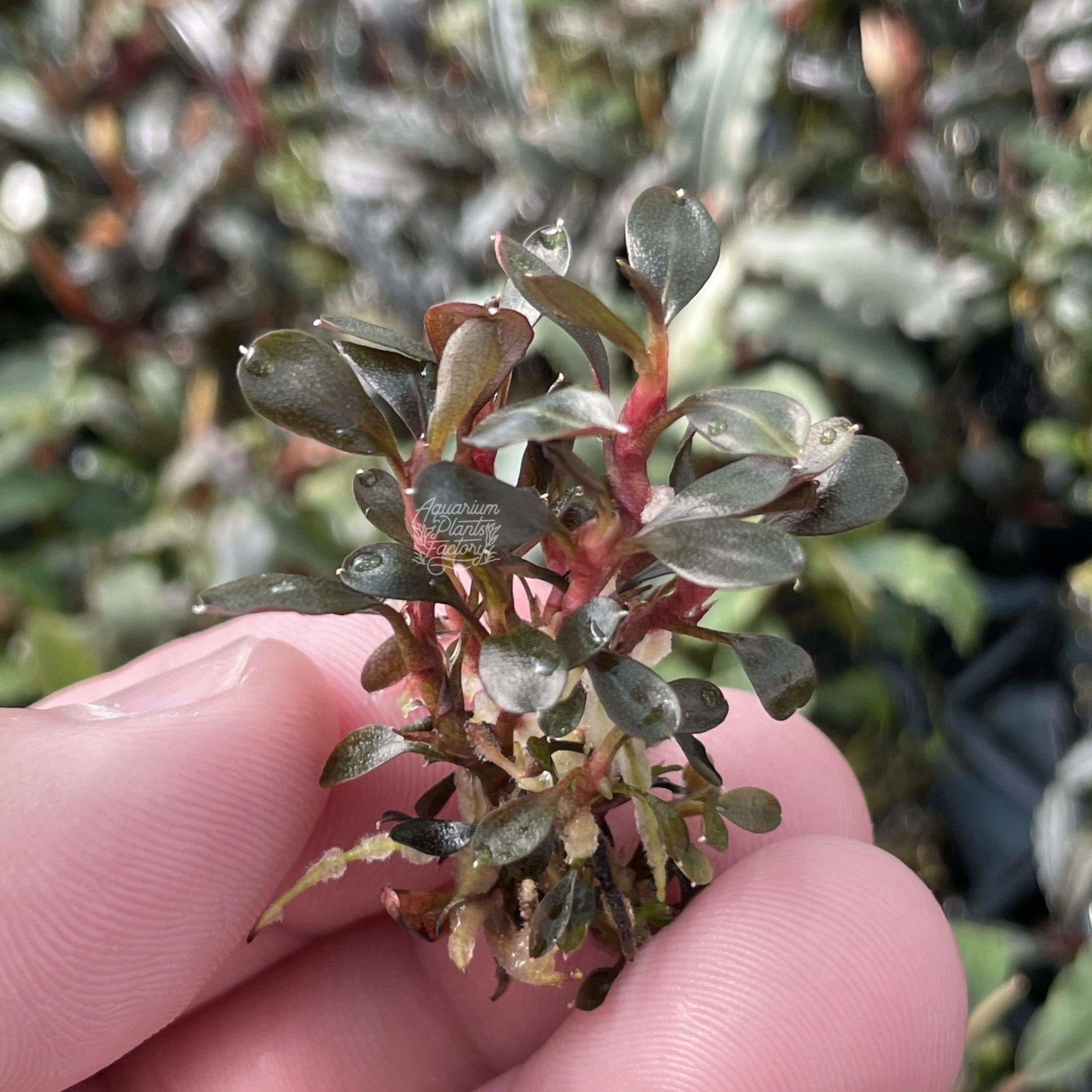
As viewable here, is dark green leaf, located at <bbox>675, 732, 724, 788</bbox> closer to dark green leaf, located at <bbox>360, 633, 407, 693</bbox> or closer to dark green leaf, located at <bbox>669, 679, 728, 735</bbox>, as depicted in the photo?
dark green leaf, located at <bbox>669, 679, 728, 735</bbox>

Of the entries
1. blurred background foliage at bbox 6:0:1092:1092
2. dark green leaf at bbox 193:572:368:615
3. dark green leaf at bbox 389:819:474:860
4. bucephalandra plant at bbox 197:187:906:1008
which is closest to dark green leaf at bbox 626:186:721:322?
bucephalandra plant at bbox 197:187:906:1008

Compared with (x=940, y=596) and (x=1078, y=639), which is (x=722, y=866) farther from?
(x=1078, y=639)

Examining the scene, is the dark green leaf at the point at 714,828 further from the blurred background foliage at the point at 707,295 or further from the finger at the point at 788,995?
the blurred background foliage at the point at 707,295

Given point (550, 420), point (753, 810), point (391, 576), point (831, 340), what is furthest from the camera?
point (831, 340)

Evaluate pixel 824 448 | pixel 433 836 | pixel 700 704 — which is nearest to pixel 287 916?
pixel 433 836

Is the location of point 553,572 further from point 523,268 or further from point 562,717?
point 523,268

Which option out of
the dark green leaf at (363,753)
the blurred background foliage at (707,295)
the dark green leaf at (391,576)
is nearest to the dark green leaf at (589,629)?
the dark green leaf at (391,576)
